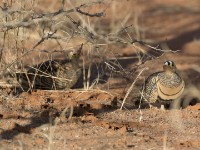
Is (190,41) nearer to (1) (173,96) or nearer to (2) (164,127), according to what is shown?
(1) (173,96)

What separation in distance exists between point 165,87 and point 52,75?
5.27 ft

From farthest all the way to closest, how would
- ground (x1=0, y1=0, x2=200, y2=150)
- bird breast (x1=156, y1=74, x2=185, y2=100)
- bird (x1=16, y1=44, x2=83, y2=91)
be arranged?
bird (x1=16, y1=44, x2=83, y2=91) < bird breast (x1=156, y1=74, x2=185, y2=100) < ground (x1=0, y1=0, x2=200, y2=150)

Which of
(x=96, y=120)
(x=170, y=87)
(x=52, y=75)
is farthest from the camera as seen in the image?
(x=52, y=75)

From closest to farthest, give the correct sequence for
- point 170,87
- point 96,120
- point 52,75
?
point 96,120
point 170,87
point 52,75

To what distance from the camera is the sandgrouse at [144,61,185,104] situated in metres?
8.34

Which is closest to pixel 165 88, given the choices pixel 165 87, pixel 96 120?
pixel 165 87

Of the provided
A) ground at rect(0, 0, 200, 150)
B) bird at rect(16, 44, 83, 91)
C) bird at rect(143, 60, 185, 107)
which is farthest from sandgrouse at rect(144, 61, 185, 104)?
bird at rect(16, 44, 83, 91)

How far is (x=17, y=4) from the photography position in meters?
8.02

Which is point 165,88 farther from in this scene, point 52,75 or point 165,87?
point 52,75

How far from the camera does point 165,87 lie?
27.5 ft

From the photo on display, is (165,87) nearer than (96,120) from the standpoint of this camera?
No

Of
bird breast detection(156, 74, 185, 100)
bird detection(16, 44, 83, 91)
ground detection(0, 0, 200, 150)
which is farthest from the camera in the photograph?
bird detection(16, 44, 83, 91)

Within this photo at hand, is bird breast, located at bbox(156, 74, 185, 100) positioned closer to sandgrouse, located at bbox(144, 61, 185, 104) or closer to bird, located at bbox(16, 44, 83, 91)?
sandgrouse, located at bbox(144, 61, 185, 104)

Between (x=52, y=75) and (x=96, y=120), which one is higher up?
(x=52, y=75)
